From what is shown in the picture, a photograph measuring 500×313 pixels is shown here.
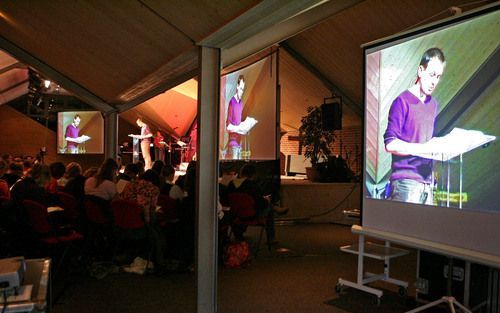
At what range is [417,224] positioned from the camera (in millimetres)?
3322

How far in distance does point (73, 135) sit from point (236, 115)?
7.03m

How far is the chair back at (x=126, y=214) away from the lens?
466 cm

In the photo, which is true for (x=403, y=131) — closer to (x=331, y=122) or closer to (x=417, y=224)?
(x=417, y=224)

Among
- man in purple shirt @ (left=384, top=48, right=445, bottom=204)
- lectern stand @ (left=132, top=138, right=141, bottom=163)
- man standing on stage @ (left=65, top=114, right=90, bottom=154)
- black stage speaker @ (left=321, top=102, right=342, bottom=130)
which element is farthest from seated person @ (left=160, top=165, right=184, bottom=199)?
lectern stand @ (left=132, top=138, right=141, bottom=163)

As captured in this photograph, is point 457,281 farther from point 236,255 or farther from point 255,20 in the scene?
point 255,20

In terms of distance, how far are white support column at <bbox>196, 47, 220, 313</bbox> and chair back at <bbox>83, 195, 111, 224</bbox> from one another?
1.77 metres

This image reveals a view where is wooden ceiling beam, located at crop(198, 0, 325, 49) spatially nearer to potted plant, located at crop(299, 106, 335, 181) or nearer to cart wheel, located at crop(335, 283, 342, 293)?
cart wheel, located at crop(335, 283, 342, 293)

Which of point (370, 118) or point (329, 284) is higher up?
point (370, 118)

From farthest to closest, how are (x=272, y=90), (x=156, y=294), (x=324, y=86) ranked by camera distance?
(x=324, y=86) → (x=272, y=90) → (x=156, y=294)

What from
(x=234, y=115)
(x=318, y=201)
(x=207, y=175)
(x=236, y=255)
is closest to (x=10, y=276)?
(x=207, y=175)

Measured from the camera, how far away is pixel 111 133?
27.0ft

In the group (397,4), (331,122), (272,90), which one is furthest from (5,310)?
(331,122)

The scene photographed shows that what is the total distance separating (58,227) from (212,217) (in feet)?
6.00

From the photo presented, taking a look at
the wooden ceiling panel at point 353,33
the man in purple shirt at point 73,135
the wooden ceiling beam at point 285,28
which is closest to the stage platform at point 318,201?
the wooden ceiling panel at point 353,33
